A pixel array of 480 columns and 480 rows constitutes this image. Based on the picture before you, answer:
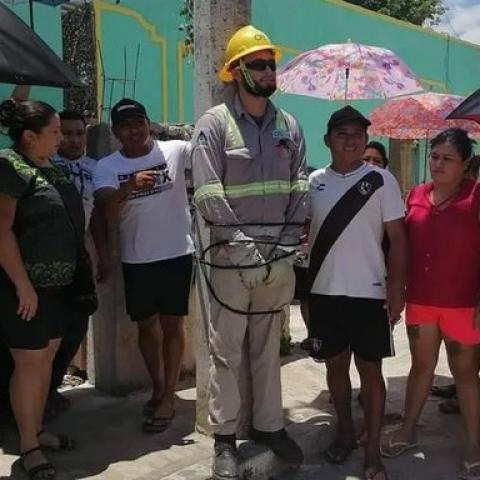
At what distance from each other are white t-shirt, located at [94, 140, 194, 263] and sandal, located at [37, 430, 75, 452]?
107cm

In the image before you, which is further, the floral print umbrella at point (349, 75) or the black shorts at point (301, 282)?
the floral print umbrella at point (349, 75)

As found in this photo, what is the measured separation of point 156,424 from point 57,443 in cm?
60

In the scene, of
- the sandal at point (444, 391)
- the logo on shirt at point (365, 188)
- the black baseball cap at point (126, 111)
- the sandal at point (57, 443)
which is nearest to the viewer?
the logo on shirt at point (365, 188)

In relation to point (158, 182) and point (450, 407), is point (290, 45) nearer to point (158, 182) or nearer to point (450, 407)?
point (158, 182)

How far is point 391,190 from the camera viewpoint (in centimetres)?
359

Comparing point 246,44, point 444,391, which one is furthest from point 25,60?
point 444,391

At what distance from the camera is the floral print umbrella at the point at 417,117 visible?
6285 millimetres

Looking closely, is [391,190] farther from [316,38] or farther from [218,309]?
[316,38]

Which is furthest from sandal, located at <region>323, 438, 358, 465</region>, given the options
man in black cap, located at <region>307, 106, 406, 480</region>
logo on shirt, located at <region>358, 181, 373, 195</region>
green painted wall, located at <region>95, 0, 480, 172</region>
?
green painted wall, located at <region>95, 0, 480, 172</region>

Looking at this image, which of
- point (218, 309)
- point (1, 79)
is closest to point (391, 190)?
point (218, 309)

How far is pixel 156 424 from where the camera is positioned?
13.6 feet

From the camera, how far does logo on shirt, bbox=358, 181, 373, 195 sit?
3.57m

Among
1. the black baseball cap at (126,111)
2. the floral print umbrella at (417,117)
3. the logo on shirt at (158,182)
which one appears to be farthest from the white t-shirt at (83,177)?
the floral print umbrella at (417,117)

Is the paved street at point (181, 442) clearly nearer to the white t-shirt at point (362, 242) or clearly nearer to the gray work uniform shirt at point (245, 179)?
the white t-shirt at point (362, 242)
